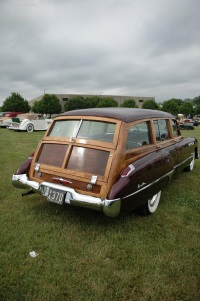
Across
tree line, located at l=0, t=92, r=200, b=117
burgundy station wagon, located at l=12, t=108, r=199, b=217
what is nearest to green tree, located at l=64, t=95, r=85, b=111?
tree line, located at l=0, t=92, r=200, b=117

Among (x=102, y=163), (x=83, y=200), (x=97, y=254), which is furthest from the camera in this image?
(x=102, y=163)

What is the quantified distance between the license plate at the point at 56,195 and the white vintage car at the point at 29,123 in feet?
45.8

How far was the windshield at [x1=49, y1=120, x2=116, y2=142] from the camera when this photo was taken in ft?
10.8

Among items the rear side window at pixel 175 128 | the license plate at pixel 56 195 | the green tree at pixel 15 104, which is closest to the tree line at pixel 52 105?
the green tree at pixel 15 104

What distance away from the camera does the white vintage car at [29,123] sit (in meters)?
16.0

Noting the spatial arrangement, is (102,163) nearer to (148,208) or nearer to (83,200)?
(83,200)

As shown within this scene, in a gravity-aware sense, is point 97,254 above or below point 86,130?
below

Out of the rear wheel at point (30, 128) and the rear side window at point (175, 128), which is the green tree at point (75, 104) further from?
the rear side window at point (175, 128)

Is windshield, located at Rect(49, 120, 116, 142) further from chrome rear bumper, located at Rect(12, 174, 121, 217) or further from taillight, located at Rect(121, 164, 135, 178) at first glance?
chrome rear bumper, located at Rect(12, 174, 121, 217)

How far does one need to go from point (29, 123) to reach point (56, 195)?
1432 cm

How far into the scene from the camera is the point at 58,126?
370cm

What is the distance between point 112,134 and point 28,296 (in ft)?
7.07

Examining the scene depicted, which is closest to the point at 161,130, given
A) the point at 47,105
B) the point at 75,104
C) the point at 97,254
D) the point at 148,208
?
the point at 148,208

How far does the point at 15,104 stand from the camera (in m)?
51.1
